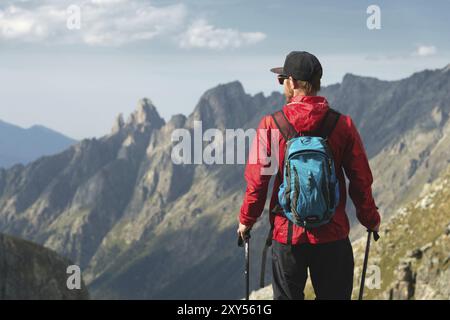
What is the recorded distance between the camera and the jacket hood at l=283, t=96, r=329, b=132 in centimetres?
823

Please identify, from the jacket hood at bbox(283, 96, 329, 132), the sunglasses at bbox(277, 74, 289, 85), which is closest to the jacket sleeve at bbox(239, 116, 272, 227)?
the jacket hood at bbox(283, 96, 329, 132)

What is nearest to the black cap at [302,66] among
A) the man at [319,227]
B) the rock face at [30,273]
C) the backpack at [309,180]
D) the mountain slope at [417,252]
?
the man at [319,227]

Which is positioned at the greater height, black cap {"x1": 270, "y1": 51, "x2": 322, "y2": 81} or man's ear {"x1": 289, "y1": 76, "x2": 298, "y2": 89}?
black cap {"x1": 270, "y1": 51, "x2": 322, "y2": 81}

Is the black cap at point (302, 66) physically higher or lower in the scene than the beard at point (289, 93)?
higher

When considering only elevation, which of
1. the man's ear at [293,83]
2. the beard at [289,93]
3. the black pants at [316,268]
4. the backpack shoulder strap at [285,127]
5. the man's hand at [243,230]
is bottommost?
the black pants at [316,268]

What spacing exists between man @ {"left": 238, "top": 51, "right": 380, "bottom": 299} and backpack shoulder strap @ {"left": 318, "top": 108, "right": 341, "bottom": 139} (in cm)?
5

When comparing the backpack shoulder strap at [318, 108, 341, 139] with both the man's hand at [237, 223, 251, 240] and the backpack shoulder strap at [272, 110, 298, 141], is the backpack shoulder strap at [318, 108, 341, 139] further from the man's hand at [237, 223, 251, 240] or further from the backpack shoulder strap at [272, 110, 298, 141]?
the man's hand at [237, 223, 251, 240]

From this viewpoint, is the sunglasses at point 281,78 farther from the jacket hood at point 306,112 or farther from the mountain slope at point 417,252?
the mountain slope at point 417,252

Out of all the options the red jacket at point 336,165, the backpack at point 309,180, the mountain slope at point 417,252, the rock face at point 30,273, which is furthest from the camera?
the rock face at point 30,273

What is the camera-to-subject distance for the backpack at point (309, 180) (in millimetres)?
8055

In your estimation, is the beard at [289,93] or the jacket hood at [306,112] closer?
the jacket hood at [306,112]

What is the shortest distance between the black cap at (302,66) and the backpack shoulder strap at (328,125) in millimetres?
648
